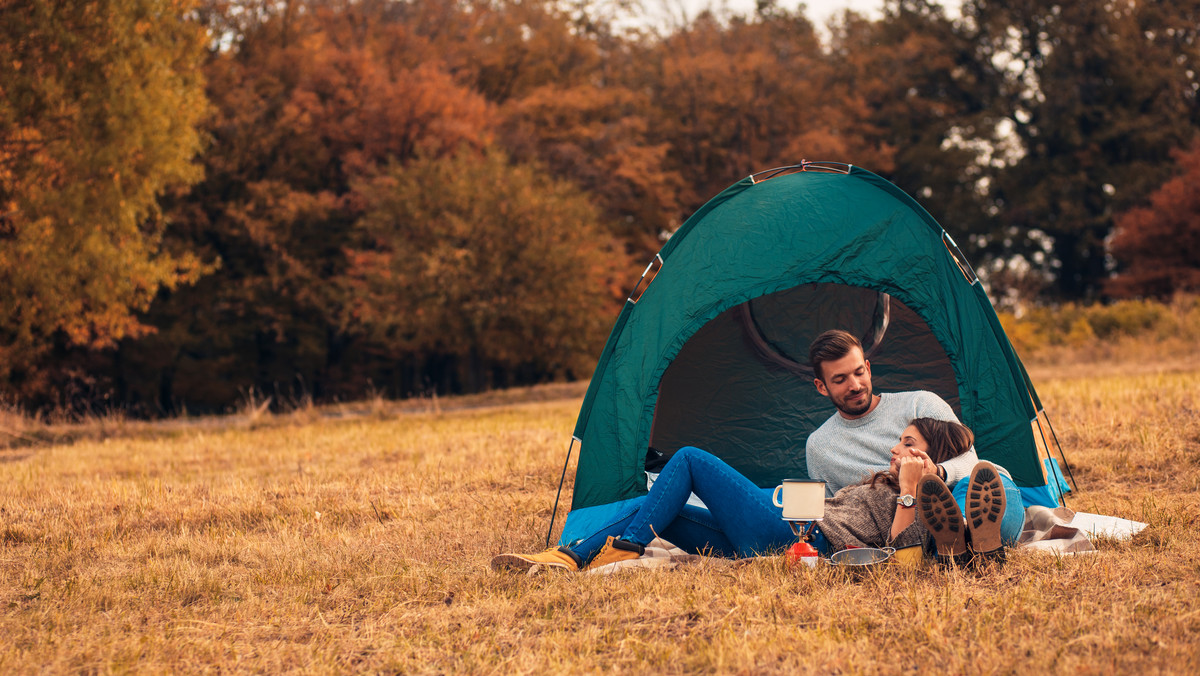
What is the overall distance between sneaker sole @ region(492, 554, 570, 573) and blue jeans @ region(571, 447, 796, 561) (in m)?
0.18

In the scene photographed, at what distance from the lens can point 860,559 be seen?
3785mm

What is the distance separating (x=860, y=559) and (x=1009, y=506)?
2.57 feet

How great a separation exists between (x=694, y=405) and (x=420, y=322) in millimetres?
14798

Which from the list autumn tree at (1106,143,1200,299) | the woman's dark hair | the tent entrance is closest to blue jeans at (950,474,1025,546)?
the woman's dark hair

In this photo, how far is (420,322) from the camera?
798 inches

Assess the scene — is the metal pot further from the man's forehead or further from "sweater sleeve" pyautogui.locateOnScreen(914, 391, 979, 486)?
the man's forehead

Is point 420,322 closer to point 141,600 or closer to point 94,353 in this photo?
point 94,353

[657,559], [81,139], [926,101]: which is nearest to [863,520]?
[657,559]

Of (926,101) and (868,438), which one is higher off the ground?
(926,101)

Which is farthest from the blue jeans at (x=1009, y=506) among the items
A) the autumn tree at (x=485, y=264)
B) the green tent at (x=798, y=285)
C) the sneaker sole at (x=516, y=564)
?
the autumn tree at (x=485, y=264)

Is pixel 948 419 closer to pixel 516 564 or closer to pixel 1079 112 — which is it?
pixel 516 564

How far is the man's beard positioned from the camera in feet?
14.4

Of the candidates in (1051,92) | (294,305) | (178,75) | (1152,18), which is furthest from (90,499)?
(1152,18)

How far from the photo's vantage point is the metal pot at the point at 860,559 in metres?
3.75
